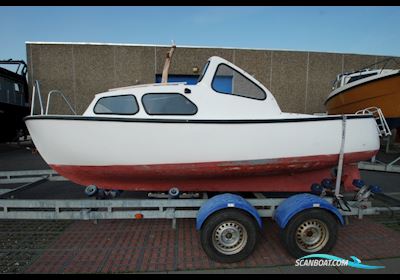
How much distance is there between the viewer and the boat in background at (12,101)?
9141 millimetres

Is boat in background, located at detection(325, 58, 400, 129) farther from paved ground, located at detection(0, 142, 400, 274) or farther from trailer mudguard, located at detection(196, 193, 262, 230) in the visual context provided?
trailer mudguard, located at detection(196, 193, 262, 230)

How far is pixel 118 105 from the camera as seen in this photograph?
3.06 metres

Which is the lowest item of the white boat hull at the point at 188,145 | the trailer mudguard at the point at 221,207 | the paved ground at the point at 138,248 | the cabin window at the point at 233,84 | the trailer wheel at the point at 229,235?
the paved ground at the point at 138,248

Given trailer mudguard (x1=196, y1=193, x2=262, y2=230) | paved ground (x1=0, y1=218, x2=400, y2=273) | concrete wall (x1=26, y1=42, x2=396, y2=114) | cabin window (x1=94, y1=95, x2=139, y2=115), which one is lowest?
paved ground (x1=0, y1=218, x2=400, y2=273)

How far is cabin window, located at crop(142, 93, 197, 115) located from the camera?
298cm

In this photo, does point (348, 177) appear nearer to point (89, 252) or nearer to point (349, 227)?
point (349, 227)

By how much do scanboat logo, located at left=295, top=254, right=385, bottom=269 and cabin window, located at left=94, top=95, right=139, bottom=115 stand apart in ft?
8.36

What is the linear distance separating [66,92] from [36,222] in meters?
9.11

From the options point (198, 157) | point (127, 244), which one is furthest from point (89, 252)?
point (198, 157)

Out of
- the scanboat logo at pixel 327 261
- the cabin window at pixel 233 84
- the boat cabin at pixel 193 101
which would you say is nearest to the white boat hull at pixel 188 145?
the boat cabin at pixel 193 101

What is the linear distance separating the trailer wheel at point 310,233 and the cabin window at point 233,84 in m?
1.62

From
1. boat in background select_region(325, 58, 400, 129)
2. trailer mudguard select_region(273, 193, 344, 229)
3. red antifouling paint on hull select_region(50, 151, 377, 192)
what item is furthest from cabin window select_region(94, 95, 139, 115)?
boat in background select_region(325, 58, 400, 129)

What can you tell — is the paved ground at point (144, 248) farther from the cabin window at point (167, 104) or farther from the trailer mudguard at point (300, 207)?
the cabin window at point (167, 104)

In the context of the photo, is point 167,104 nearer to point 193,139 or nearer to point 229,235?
point 193,139
